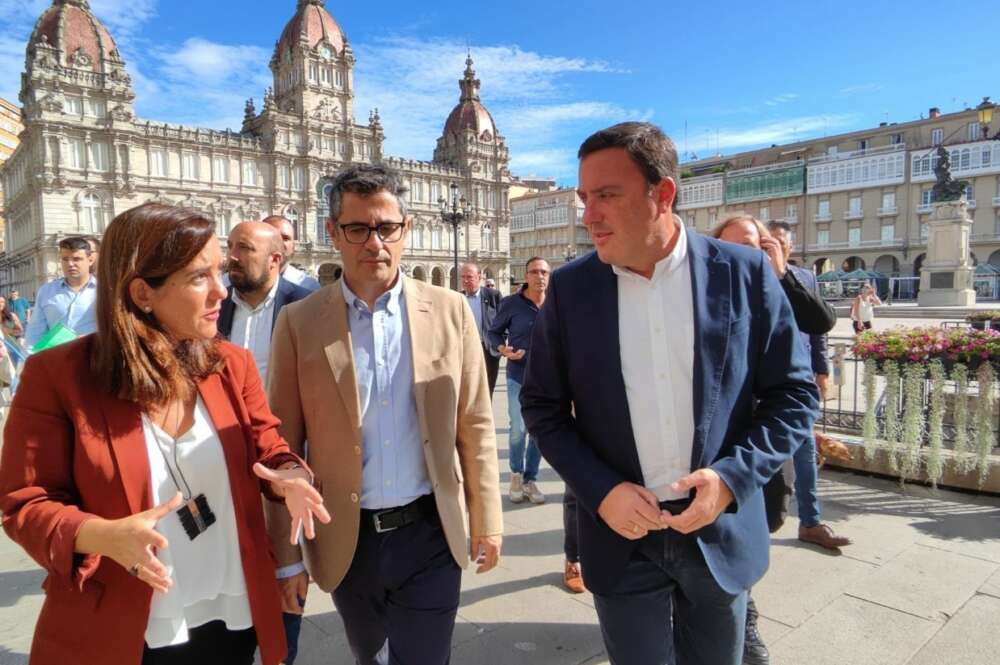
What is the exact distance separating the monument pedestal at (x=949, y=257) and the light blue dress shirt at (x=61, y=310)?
2964 centimetres

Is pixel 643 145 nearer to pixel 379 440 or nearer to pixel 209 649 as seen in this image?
pixel 379 440

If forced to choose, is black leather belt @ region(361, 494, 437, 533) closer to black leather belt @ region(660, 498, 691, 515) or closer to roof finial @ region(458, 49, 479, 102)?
black leather belt @ region(660, 498, 691, 515)

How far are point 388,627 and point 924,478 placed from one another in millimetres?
4797

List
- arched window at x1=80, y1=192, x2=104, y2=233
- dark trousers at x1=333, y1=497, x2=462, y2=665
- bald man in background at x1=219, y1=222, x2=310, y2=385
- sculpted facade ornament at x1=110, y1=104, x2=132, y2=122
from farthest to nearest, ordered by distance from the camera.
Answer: sculpted facade ornament at x1=110, y1=104, x2=132, y2=122 < arched window at x1=80, y1=192, x2=104, y2=233 < bald man in background at x1=219, y1=222, x2=310, y2=385 < dark trousers at x1=333, y1=497, x2=462, y2=665

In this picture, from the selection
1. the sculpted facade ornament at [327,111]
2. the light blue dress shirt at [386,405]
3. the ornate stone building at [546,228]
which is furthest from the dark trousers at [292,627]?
the ornate stone building at [546,228]

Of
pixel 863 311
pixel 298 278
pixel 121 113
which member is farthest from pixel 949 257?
pixel 121 113

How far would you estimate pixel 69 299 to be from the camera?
457 cm

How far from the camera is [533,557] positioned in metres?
3.81

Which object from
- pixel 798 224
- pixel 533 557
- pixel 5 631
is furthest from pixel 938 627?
pixel 798 224

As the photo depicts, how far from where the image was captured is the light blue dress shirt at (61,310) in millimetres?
4441

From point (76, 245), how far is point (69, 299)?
0.43 m

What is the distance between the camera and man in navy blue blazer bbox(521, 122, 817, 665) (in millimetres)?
1724

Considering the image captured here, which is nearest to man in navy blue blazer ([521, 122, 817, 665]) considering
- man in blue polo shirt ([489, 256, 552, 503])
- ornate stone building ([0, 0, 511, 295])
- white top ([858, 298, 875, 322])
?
man in blue polo shirt ([489, 256, 552, 503])

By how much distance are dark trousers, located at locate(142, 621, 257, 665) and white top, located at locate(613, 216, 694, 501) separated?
127 cm
